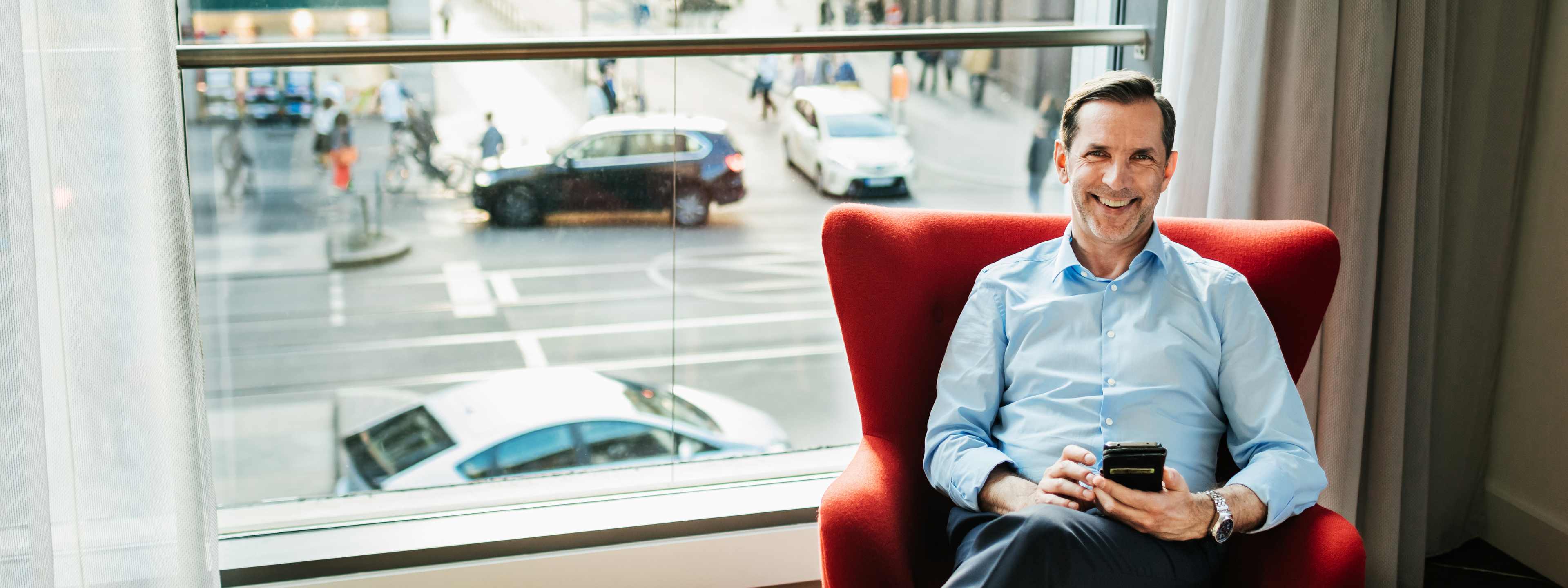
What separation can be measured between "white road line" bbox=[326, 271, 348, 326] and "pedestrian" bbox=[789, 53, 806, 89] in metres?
1.32

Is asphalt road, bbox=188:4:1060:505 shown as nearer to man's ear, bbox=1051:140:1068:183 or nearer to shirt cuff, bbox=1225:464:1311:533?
man's ear, bbox=1051:140:1068:183

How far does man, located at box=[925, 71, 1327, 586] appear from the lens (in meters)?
1.36

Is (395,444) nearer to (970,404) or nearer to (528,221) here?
(528,221)

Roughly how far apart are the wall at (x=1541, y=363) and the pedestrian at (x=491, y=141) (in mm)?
2354

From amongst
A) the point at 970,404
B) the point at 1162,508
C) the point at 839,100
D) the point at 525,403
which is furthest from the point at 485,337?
the point at 1162,508

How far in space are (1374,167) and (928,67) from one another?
101cm

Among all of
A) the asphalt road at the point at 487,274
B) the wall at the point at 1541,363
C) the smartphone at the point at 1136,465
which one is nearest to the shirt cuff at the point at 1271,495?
the smartphone at the point at 1136,465

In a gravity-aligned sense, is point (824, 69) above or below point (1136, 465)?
above

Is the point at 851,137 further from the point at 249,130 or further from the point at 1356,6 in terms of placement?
the point at 249,130

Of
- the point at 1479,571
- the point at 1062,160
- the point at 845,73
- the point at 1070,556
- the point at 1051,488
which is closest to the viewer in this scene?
the point at 1070,556

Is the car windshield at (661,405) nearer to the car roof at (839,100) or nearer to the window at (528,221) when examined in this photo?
the window at (528,221)

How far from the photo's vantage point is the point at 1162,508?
1.32 metres

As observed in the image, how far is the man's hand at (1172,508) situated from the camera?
132cm

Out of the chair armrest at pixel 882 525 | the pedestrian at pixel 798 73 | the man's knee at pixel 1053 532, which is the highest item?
the pedestrian at pixel 798 73
